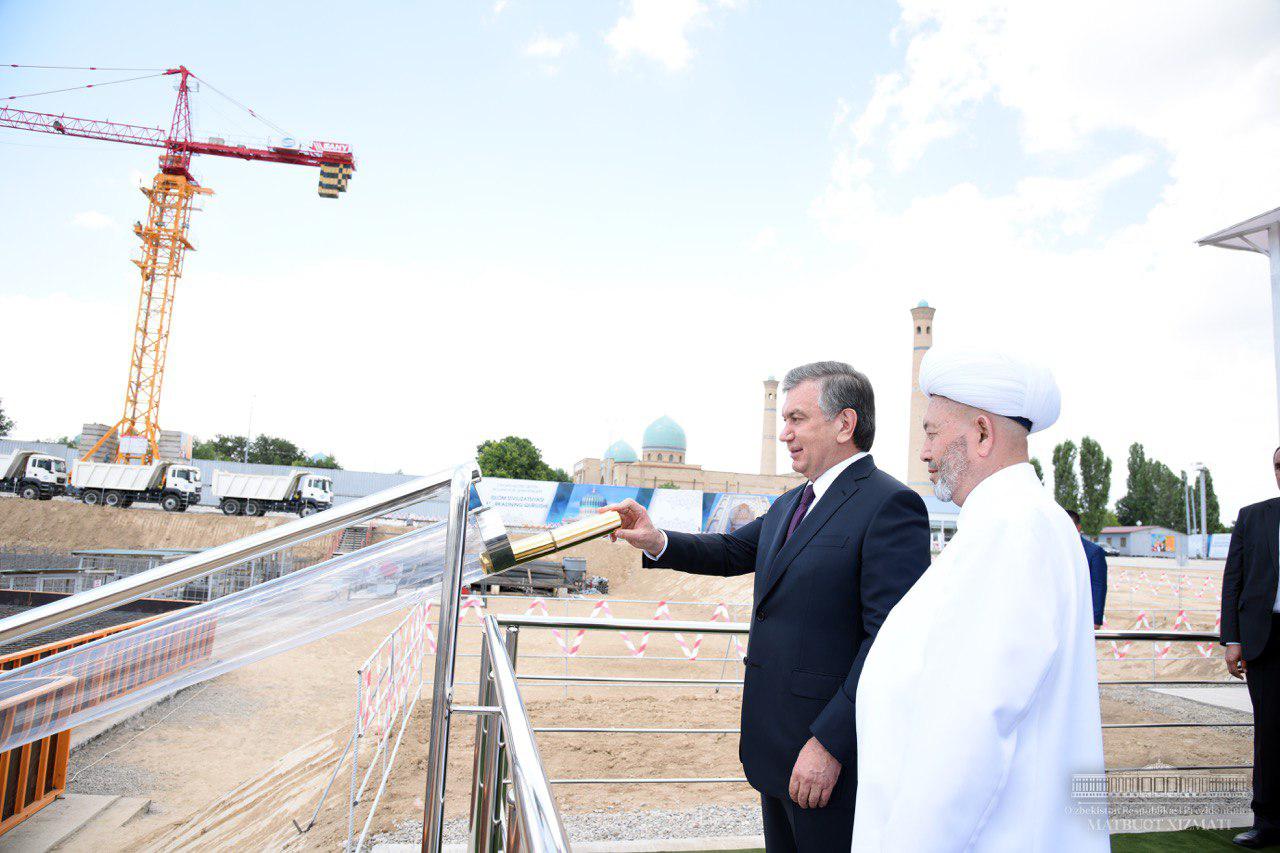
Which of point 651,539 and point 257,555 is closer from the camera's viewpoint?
point 257,555

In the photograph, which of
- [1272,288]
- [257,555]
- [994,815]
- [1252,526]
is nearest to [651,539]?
[257,555]

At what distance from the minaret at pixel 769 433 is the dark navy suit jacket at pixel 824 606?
59594 millimetres

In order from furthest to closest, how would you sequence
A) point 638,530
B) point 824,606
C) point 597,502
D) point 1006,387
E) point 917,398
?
point 917,398 < point 597,502 < point 638,530 < point 824,606 < point 1006,387

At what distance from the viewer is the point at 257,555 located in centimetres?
122

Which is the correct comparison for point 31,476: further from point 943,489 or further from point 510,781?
point 943,489

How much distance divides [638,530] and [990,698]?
48.7 inches

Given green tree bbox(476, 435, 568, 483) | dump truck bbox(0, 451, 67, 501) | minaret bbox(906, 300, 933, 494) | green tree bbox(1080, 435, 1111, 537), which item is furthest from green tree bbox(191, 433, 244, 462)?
green tree bbox(1080, 435, 1111, 537)

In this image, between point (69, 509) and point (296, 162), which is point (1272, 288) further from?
point (296, 162)

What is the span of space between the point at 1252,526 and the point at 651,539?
295 centimetres

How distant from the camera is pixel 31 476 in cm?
2602

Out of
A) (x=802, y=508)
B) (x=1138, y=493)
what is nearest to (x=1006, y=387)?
(x=802, y=508)

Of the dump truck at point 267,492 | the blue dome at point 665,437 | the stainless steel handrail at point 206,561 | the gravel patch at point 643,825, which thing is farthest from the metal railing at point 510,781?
the blue dome at point 665,437

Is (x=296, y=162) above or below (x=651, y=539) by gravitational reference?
above

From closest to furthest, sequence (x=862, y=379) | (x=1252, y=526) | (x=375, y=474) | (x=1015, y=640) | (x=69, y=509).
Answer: (x=1015, y=640) < (x=862, y=379) < (x=1252, y=526) < (x=69, y=509) < (x=375, y=474)
